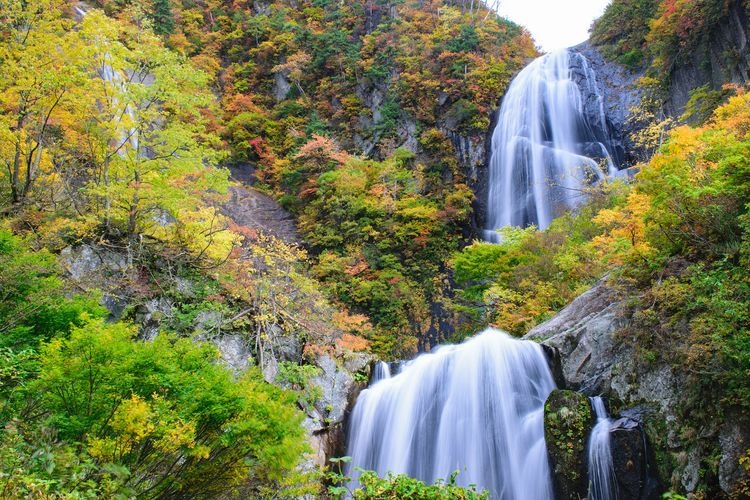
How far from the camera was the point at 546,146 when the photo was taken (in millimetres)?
21344

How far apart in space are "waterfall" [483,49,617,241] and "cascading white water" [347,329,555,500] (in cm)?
1093

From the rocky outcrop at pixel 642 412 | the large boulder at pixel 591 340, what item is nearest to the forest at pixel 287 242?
the rocky outcrop at pixel 642 412

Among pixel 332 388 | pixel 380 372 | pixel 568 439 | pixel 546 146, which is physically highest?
pixel 546 146

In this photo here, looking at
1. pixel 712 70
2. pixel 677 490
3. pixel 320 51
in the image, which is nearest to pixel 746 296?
pixel 677 490

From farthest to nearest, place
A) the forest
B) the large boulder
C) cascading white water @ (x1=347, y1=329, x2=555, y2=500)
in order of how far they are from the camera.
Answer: cascading white water @ (x1=347, y1=329, x2=555, y2=500) < the large boulder < the forest

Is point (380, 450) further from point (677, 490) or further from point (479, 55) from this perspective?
point (479, 55)

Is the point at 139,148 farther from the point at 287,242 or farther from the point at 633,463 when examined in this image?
the point at 633,463

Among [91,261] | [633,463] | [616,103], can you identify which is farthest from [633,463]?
[616,103]

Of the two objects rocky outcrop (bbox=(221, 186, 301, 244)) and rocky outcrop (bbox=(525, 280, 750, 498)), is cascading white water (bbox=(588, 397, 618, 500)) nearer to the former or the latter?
rocky outcrop (bbox=(525, 280, 750, 498))

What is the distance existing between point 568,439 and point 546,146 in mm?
16336

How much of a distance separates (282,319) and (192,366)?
20.4 feet

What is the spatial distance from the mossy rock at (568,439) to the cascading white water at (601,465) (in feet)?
0.36

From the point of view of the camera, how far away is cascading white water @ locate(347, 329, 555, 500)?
8875mm

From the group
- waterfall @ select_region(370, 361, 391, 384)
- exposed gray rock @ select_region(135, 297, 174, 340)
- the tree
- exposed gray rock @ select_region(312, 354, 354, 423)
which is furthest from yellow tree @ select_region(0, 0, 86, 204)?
waterfall @ select_region(370, 361, 391, 384)
